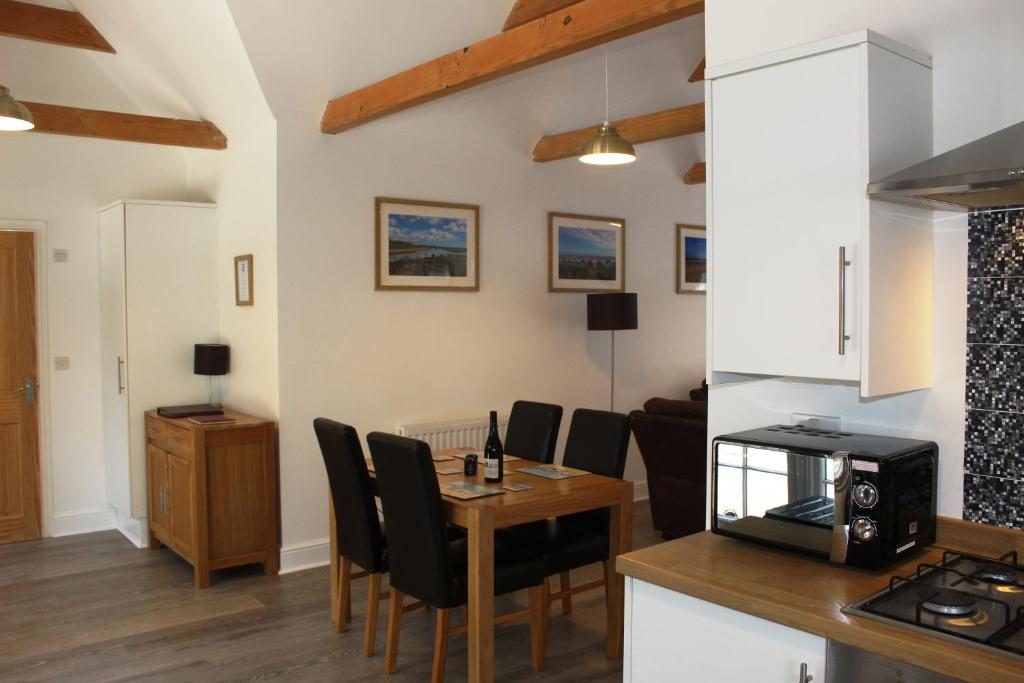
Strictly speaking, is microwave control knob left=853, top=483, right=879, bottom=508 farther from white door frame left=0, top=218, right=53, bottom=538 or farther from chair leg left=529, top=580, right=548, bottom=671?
white door frame left=0, top=218, right=53, bottom=538

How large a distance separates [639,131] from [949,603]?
406 centimetres

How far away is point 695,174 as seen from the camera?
6727 millimetres

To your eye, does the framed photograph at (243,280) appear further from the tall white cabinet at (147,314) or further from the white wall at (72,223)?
the white wall at (72,223)

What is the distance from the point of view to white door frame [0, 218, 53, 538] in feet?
18.4

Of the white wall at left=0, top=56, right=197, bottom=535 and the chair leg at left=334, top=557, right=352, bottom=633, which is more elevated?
the white wall at left=0, top=56, right=197, bottom=535

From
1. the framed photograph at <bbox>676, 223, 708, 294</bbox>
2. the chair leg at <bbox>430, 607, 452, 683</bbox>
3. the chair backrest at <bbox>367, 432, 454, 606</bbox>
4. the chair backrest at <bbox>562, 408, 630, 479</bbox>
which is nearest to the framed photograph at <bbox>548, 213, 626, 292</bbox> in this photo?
the framed photograph at <bbox>676, 223, 708, 294</bbox>

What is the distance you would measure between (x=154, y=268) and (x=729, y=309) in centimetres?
420

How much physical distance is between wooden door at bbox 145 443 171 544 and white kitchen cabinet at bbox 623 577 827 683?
Result: 3.74 metres

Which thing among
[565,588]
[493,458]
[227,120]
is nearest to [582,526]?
[565,588]

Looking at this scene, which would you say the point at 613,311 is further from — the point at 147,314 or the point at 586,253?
the point at 147,314

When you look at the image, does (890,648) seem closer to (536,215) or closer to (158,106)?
(536,215)

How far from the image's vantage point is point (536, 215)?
594 cm

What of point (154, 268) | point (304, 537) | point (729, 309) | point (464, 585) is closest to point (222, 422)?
point (304, 537)

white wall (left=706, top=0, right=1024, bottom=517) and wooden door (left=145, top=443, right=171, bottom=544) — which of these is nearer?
white wall (left=706, top=0, right=1024, bottom=517)
